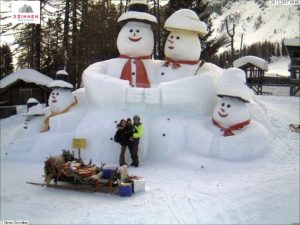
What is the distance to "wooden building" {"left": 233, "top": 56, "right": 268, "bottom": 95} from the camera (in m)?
21.6

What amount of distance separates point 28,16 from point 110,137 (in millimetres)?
7359

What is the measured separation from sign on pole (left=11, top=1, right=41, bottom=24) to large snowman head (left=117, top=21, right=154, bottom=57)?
14.9 ft

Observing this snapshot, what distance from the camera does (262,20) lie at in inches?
2158

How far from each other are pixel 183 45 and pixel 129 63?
1.81 meters

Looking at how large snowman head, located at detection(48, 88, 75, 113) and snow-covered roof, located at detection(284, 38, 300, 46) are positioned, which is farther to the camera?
snow-covered roof, located at detection(284, 38, 300, 46)

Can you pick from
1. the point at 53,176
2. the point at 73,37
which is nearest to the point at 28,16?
the point at 73,37

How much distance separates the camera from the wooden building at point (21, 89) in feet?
63.2

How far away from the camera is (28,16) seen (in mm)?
17125

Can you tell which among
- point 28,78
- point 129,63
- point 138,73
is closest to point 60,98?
point 129,63

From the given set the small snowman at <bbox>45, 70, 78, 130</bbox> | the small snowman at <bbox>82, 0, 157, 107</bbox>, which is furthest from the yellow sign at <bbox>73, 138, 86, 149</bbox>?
the small snowman at <bbox>45, 70, 78, 130</bbox>

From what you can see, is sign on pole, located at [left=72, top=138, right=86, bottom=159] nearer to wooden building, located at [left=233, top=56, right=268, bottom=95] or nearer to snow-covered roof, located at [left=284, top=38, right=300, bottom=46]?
wooden building, located at [left=233, top=56, right=268, bottom=95]

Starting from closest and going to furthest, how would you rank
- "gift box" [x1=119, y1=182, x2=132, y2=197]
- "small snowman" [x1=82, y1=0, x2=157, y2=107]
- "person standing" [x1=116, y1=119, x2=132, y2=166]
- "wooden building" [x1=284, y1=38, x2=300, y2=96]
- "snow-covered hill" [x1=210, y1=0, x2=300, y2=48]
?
"gift box" [x1=119, y1=182, x2=132, y2=197], "person standing" [x1=116, y1=119, x2=132, y2=166], "small snowman" [x1=82, y1=0, x2=157, y2=107], "wooden building" [x1=284, y1=38, x2=300, y2=96], "snow-covered hill" [x1=210, y1=0, x2=300, y2=48]

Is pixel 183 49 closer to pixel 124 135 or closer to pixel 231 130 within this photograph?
pixel 231 130

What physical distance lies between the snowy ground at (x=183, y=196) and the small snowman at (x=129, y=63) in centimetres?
271
